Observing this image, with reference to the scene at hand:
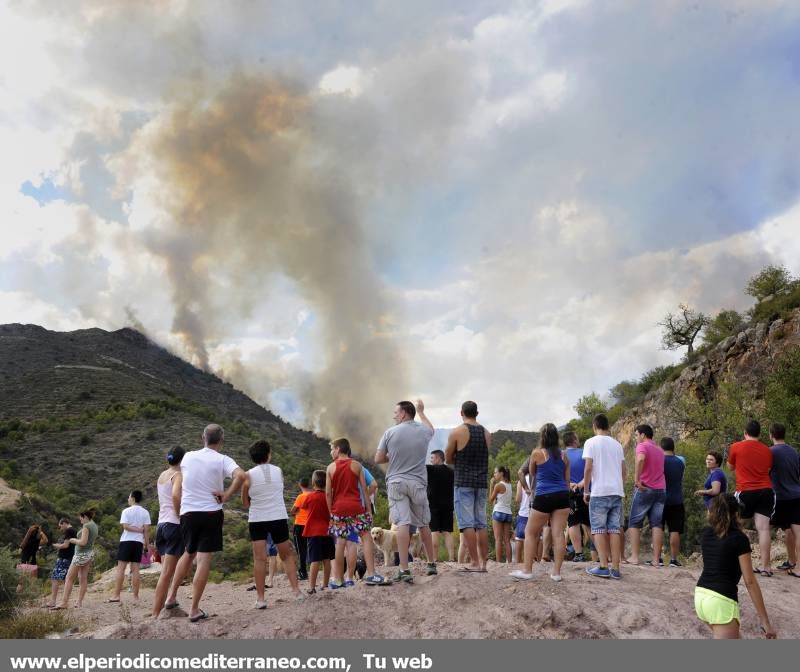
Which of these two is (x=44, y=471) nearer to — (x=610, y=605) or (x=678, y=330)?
(x=610, y=605)

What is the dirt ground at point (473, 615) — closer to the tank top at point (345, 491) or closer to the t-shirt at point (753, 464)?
the tank top at point (345, 491)

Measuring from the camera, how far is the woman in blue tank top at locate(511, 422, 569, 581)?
28.5 feet

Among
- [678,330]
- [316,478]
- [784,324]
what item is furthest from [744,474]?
[678,330]

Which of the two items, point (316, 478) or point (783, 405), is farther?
point (783, 405)

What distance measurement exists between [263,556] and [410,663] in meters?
3.08

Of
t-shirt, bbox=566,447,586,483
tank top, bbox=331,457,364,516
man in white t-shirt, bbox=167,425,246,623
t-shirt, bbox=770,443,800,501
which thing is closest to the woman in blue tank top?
t-shirt, bbox=566,447,586,483

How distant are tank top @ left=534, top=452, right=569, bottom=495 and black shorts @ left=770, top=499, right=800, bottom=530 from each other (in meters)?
4.47

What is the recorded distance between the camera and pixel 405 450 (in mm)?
8914

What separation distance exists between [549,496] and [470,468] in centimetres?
112

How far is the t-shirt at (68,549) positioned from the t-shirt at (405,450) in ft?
23.1

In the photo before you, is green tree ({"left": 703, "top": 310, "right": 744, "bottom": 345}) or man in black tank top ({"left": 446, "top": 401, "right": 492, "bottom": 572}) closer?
man in black tank top ({"left": 446, "top": 401, "right": 492, "bottom": 572})

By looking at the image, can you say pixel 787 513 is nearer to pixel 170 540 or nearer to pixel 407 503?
pixel 407 503

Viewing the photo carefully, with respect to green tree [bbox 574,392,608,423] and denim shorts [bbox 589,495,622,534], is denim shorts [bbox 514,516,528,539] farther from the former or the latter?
green tree [bbox 574,392,608,423]

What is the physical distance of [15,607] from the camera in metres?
11.8
